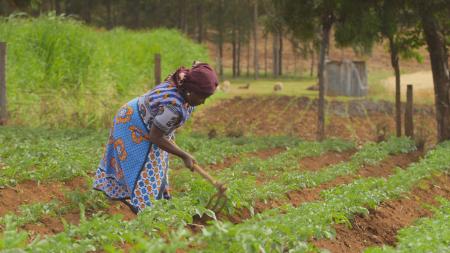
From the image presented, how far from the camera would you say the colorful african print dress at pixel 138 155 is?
6180mm

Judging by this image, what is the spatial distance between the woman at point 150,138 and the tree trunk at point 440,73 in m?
10.5

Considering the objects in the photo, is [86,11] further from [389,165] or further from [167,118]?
[167,118]

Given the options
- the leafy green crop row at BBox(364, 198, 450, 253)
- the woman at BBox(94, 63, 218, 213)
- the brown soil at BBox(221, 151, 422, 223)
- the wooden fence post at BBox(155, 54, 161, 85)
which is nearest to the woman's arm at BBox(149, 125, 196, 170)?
the woman at BBox(94, 63, 218, 213)

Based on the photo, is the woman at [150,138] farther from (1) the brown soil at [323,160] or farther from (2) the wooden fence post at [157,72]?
(2) the wooden fence post at [157,72]

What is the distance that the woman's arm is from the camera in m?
5.97

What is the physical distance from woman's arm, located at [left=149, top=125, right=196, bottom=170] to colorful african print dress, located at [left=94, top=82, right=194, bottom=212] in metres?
0.10

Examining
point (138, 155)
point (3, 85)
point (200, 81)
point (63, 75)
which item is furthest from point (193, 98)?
point (63, 75)

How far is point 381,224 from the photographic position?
7.62 meters

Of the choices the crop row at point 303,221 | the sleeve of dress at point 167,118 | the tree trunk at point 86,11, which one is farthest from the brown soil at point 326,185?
the tree trunk at point 86,11

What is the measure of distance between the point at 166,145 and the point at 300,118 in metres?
15.9

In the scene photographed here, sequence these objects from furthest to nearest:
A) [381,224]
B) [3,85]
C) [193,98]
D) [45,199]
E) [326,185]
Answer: [3,85], [326,185], [381,224], [45,199], [193,98]

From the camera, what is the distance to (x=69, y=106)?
1573 cm

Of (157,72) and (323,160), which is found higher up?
(157,72)

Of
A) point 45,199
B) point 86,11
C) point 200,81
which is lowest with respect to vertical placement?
point 45,199
